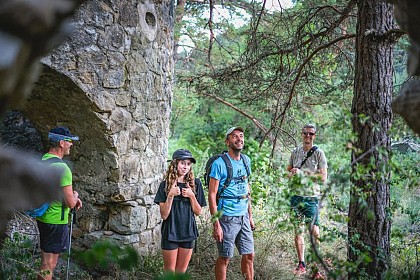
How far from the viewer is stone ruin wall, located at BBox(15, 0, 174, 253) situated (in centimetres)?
445

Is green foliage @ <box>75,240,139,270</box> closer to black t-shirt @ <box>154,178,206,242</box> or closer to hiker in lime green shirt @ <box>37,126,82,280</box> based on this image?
hiker in lime green shirt @ <box>37,126,82,280</box>

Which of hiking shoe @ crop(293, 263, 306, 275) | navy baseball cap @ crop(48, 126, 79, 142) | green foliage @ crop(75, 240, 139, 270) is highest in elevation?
Result: navy baseball cap @ crop(48, 126, 79, 142)

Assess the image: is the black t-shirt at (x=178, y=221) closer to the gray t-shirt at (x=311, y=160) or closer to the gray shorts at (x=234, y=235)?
the gray shorts at (x=234, y=235)

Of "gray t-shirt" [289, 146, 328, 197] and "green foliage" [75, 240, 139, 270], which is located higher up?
"gray t-shirt" [289, 146, 328, 197]

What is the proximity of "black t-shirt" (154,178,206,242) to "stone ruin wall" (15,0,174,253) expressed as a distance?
0.98 meters

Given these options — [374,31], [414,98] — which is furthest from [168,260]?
[414,98]

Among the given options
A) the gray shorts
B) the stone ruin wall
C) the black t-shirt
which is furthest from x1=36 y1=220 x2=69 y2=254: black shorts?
the gray shorts

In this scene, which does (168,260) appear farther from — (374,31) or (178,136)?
(178,136)

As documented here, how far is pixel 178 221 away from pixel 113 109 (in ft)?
4.53

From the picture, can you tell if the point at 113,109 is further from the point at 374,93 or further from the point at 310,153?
the point at 374,93

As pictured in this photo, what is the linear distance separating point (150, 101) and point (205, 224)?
168 cm

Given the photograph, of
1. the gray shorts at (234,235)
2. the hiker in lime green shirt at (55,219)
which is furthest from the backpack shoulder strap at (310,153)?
the hiker in lime green shirt at (55,219)

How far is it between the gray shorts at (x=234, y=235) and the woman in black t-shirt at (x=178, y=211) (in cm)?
33

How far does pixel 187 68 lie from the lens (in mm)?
12367
